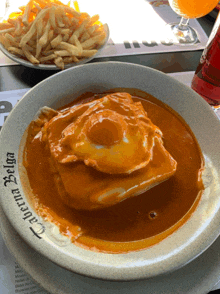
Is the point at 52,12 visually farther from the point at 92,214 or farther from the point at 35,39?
the point at 92,214

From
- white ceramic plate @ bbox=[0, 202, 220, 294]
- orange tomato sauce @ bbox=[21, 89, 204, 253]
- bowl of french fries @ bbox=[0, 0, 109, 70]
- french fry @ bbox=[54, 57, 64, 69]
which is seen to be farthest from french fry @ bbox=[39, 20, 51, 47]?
white ceramic plate @ bbox=[0, 202, 220, 294]

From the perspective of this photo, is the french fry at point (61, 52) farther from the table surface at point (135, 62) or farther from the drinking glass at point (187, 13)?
the drinking glass at point (187, 13)

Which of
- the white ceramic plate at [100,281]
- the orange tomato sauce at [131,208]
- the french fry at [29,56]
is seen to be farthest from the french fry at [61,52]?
the white ceramic plate at [100,281]

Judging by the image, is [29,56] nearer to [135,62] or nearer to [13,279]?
[135,62]

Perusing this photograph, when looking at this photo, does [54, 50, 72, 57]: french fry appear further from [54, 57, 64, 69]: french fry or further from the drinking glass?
the drinking glass

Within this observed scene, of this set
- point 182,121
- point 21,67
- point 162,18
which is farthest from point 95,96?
point 162,18
